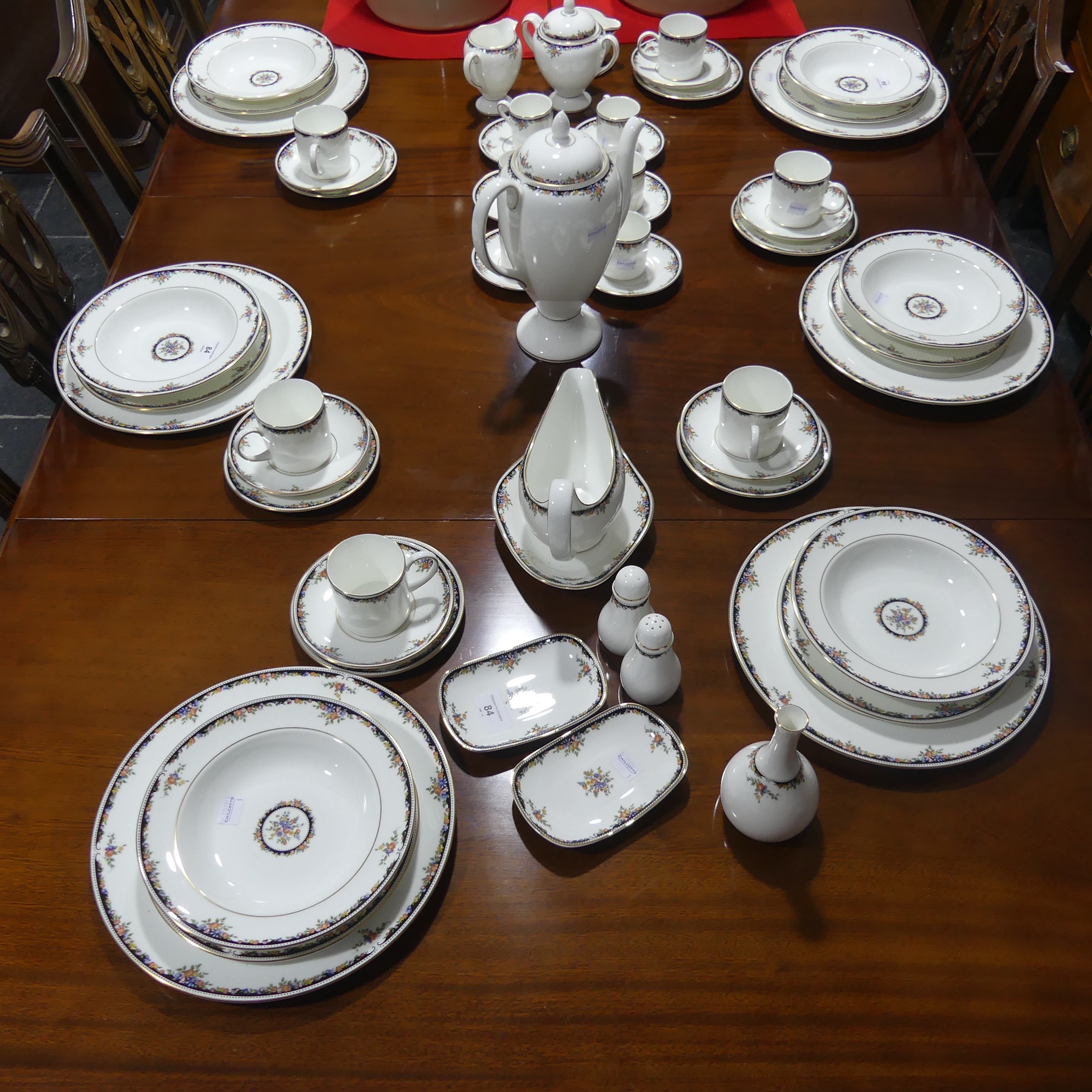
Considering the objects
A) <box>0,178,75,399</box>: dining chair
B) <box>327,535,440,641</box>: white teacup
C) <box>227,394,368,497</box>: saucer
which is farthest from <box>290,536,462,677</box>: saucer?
<box>0,178,75,399</box>: dining chair

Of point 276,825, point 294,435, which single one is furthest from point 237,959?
point 294,435

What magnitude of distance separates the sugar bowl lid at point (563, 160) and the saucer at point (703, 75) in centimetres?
56

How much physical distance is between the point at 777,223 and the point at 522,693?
771 millimetres

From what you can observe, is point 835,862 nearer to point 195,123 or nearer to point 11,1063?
point 11,1063

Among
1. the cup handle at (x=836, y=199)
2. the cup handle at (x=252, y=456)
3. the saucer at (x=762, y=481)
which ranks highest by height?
the cup handle at (x=836, y=199)

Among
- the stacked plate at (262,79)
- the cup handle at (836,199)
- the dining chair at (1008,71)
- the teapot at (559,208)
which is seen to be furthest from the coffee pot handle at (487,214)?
the dining chair at (1008,71)

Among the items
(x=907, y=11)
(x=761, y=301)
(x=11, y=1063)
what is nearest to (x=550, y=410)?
(x=761, y=301)

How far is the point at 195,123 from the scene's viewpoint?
144 cm

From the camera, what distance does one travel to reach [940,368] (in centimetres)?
111

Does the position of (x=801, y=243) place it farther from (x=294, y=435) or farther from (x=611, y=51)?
(x=294, y=435)

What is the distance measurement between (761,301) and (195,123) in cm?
90

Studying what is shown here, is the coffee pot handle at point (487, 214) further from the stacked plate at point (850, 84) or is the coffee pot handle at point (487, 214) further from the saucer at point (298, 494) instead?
the stacked plate at point (850, 84)

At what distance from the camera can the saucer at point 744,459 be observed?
1.02m

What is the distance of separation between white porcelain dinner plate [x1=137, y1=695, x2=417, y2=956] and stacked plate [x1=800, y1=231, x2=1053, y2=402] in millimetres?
718
